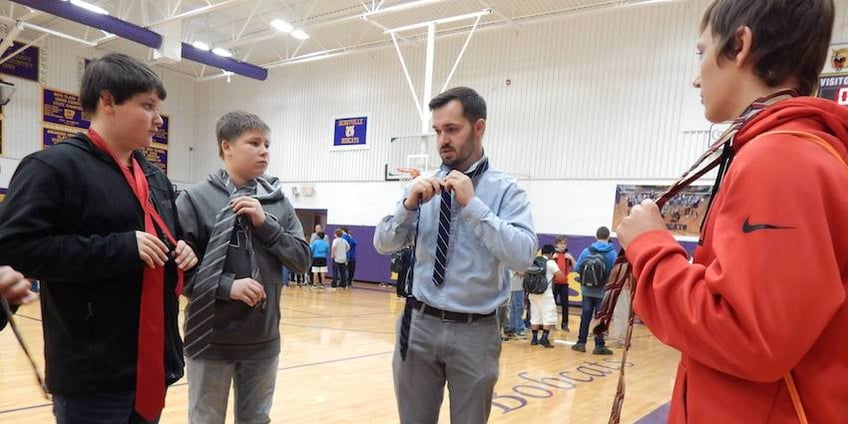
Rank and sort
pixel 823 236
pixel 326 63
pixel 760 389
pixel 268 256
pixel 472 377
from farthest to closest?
pixel 326 63
pixel 268 256
pixel 472 377
pixel 760 389
pixel 823 236

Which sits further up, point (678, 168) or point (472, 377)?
point (678, 168)

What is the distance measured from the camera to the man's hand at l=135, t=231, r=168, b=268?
62.9 inches

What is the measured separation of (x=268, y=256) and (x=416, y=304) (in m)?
0.82

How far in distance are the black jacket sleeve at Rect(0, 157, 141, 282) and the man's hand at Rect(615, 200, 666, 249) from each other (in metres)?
1.48

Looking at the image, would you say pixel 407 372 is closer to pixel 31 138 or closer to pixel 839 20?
pixel 839 20

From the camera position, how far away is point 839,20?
10188 mm

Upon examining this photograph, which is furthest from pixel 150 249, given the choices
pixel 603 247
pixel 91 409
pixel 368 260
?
pixel 368 260

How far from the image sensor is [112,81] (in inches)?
67.8

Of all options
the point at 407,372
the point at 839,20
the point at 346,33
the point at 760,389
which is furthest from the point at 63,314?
the point at 346,33

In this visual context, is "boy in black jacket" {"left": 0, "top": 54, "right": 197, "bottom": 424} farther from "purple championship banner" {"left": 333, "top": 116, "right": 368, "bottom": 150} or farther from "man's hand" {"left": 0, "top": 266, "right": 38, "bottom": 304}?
"purple championship banner" {"left": 333, "top": 116, "right": 368, "bottom": 150}

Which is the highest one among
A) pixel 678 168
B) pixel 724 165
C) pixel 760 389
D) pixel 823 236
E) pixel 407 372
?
pixel 678 168

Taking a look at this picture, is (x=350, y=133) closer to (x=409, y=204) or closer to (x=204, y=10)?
(x=204, y=10)

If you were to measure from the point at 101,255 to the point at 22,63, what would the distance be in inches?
764

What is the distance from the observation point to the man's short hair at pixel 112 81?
67.8 inches
